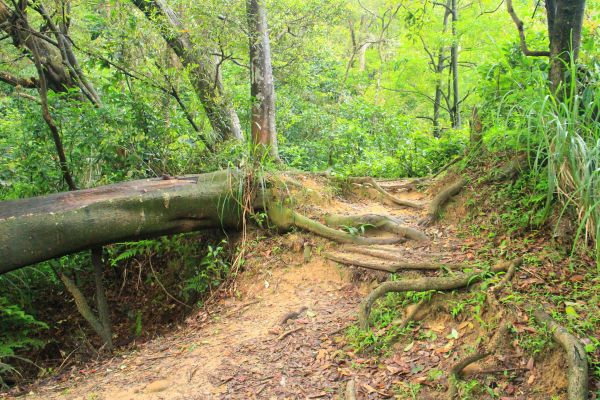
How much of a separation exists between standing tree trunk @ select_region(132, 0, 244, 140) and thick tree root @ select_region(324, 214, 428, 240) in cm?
322

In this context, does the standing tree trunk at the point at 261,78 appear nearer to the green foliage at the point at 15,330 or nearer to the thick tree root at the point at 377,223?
the thick tree root at the point at 377,223

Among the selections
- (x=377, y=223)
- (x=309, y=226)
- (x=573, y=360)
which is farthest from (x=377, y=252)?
(x=573, y=360)

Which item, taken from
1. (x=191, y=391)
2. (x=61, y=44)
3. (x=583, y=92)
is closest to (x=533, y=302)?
(x=583, y=92)

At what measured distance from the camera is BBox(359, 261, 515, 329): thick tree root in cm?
328

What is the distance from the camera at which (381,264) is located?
14.0 feet

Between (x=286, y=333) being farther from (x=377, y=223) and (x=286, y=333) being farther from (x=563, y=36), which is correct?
(x=563, y=36)

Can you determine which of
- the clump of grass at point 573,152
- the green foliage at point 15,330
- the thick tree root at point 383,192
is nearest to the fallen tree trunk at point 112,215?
the green foliage at point 15,330

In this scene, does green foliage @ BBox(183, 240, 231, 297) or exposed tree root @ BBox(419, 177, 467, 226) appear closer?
exposed tree root @ BBox(419, 177, 467, 226)

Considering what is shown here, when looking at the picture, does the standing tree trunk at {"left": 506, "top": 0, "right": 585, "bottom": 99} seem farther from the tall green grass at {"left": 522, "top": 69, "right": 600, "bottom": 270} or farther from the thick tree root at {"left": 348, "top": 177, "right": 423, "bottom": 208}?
the thick tree root at {"left": 348, "top": 177, "right": 423, "bottom": 208}

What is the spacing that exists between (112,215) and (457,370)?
12.3 ft

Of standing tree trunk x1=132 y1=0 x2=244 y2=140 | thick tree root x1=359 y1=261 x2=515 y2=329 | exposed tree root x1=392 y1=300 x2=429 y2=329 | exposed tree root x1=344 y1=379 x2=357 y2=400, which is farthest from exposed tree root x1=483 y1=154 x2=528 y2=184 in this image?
standing tree trunk x1=132 y1=0 x2=244 y2=140

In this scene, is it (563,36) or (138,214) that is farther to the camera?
(138,214)

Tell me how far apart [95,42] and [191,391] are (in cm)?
605

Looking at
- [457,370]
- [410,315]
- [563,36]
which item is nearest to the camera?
[457,370]
